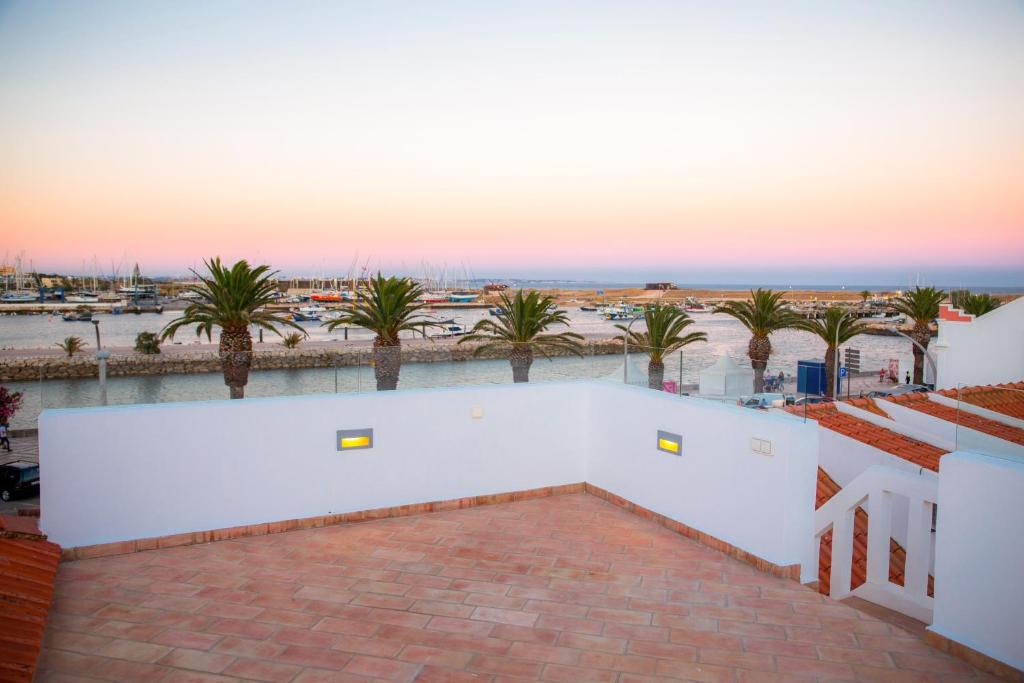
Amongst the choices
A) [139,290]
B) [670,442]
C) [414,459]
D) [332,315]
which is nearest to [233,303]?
[332,315]

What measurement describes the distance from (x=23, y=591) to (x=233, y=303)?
8127 millimetres

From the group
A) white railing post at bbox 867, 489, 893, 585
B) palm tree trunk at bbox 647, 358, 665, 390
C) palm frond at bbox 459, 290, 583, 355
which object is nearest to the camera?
white railing post at bbox 867, 489, 893, 585

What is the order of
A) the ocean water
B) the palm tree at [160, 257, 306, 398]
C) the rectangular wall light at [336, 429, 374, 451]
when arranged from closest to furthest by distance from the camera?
the ocean water → the rectangular wall light at [336, 429, 374, 451] → the palm tree at [160, 257, 306, 398]

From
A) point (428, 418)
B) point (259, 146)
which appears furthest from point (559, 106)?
point (428, 418)

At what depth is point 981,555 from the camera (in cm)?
356

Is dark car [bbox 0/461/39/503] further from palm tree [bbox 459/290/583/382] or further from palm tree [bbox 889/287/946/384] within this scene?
palm tree [bbox 889/287/946/384]

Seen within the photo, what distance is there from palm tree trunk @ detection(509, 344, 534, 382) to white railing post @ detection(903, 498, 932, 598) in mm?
3538

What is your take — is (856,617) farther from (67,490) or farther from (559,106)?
(559,106)

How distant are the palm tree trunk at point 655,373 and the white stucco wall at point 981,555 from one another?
2.72m

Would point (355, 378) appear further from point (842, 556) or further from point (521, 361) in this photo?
point (842, 556)

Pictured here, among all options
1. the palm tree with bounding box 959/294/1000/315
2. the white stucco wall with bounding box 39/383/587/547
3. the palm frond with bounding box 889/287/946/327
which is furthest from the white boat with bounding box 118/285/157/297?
the white stucco wall with bounding box 39/383/587/547

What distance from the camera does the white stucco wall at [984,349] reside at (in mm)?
12211

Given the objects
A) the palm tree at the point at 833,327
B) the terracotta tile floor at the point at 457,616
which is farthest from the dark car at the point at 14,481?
the palm tree at the point at 833,327

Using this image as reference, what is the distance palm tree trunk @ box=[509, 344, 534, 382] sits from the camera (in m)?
6.82
